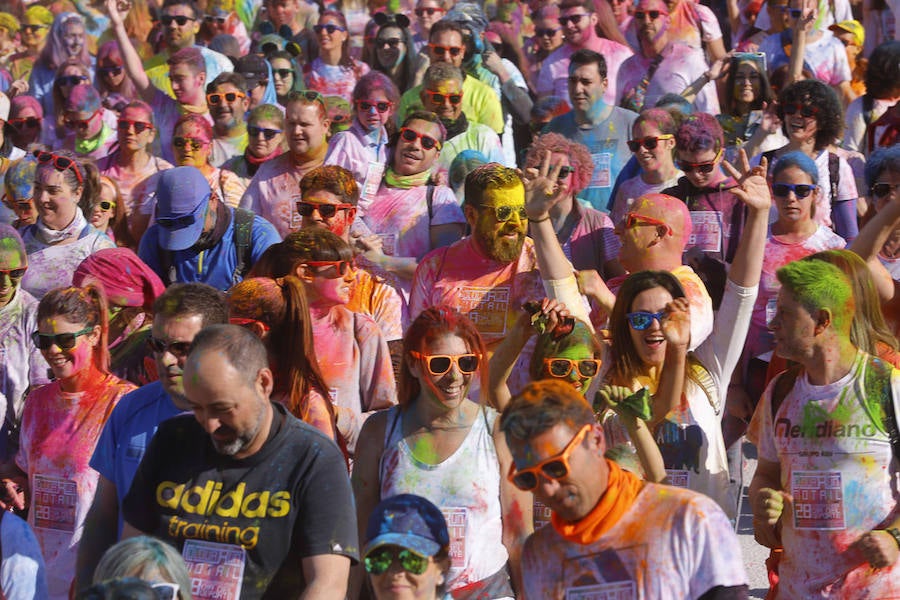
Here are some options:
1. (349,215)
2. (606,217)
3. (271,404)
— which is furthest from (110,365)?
(606,217)

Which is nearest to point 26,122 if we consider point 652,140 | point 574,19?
point 574,19

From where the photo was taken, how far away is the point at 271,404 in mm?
4191

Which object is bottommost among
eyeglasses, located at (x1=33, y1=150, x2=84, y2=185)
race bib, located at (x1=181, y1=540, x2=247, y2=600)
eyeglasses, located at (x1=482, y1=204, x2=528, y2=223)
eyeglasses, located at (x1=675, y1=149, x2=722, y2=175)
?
race bib, located at (x1=181, y1=540, x2=247, y2=600)

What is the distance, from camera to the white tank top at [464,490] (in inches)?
184

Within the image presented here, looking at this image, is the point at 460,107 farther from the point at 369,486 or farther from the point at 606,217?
the point at 369,486

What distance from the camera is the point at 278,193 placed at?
811 centimetres

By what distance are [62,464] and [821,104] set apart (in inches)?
177

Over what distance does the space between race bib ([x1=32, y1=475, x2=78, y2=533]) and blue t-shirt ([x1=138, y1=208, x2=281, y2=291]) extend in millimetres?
1601

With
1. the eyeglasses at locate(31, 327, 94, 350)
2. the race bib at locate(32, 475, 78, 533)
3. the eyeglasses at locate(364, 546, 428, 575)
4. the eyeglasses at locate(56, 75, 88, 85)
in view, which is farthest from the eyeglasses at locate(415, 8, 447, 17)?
the eyeglasses at locate(364, 546, 428, 575)

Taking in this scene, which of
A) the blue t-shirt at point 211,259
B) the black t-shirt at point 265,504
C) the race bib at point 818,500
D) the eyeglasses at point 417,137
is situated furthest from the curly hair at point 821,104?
the black t-shirt at point 265,504

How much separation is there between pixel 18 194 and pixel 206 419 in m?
4.60

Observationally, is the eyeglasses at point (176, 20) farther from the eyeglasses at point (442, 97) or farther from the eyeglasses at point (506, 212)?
the eyeglasses at point (506, 212)

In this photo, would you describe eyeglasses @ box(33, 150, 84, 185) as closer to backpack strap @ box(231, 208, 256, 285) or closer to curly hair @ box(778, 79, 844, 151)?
backpack strap @ box(231, 208, 256, 285)

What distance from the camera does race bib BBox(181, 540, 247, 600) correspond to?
13.2 feet
